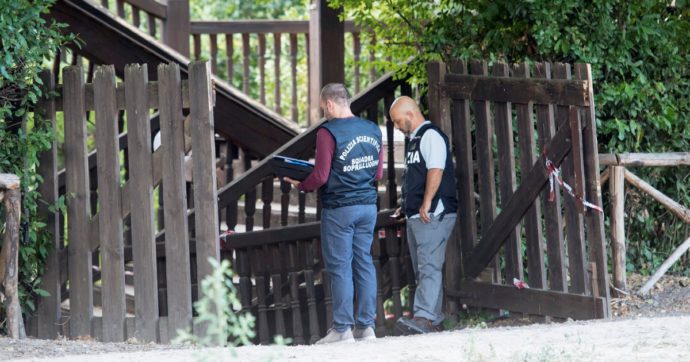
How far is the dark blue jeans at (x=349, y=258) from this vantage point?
7.32 m

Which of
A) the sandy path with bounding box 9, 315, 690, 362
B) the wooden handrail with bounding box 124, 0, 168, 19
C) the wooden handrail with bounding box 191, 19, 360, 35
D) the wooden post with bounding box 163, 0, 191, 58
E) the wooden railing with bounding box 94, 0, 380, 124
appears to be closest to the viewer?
the sandy path with bounding box 9, 315, 690, 362

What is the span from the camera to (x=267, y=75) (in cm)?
1592

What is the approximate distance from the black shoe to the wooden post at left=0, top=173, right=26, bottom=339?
261cm

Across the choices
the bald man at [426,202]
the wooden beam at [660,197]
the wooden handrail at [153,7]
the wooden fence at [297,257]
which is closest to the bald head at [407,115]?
the bald man at [426,202]

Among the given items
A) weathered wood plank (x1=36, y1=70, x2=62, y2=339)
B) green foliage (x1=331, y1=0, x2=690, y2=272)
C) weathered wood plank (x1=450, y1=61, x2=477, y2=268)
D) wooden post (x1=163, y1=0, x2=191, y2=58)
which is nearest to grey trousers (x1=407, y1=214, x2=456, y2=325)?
weathered wood plank (x1=450, y1=61, x2=477, y2=268)

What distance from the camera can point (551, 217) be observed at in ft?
24.8

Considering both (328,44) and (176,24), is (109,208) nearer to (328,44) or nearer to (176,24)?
(328,44)

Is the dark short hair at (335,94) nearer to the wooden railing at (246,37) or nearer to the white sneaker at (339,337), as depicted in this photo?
the white sneaker at (339,337)

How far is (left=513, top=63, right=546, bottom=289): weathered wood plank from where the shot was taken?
767 cm

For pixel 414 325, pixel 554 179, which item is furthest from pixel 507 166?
pixel 414 325

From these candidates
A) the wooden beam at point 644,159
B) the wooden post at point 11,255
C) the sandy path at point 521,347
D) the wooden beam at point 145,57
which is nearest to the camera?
the sandy path at point 521,347

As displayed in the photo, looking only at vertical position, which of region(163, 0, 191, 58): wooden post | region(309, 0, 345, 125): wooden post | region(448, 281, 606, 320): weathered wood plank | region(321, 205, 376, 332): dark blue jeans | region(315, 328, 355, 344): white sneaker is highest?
region(163, 0, 191, 58): wooden post

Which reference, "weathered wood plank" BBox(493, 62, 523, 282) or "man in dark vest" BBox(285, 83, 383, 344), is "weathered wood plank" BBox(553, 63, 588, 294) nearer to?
"weathered wood plank" BBox(493, 62, 523, 282)

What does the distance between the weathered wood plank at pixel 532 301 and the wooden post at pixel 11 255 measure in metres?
3.15
